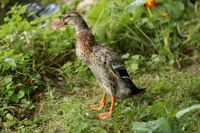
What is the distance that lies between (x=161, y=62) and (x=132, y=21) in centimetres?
59

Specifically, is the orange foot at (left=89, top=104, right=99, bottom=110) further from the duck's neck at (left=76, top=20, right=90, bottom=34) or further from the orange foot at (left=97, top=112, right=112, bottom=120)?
the duck's neck at (left=76, top=20, right=90, bottom=34)

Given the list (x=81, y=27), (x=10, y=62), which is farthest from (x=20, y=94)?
(x=81, y=27)

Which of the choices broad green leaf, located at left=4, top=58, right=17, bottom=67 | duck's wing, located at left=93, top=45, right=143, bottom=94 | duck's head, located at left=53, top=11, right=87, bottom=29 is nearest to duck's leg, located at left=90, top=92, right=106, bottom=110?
duck's wing, located at left=93, top=45, right=143, bottom=94

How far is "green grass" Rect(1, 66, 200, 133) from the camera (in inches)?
146

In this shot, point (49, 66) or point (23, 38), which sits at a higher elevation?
point (23, 38)

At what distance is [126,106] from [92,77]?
70cm

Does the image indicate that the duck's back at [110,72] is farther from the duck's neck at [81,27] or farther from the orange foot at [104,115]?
the duck's neck at [81,27]

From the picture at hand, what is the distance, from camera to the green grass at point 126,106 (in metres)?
3.71

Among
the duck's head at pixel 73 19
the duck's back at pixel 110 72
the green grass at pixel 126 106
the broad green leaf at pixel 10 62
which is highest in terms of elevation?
the duck's head at pixel 73 19

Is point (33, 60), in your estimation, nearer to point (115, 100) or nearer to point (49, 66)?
point (49, 66)

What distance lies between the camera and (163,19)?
5152mm

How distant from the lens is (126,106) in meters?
4.06

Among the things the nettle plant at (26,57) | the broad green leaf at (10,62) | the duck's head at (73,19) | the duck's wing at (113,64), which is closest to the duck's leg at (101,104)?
the duck's wing at (113,64)

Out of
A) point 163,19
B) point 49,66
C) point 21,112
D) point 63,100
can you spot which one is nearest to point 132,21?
point 163,19
